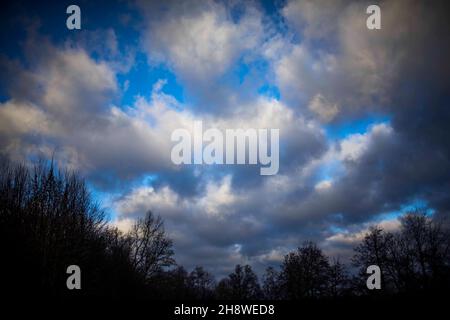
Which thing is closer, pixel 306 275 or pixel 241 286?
pixel 306 275

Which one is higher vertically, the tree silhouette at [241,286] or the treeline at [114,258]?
the treeline at [114,258]

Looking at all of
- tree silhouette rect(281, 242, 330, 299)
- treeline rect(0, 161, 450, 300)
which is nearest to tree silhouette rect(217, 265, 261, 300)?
treeline rect(0, 161, 450, 300)

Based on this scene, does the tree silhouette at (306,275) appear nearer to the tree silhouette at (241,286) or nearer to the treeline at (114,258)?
the treeline at (114,258)

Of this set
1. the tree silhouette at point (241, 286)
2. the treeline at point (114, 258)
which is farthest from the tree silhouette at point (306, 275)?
the tree silhouette at point (241, 286)

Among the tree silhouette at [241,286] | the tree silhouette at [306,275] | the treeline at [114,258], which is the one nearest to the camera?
the treeline at [114,258]

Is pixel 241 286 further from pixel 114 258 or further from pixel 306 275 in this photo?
pixel 114 258

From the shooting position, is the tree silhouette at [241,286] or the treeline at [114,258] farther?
the tree silhouette at [241,286]

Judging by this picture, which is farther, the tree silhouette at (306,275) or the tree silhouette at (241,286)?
the tree silhouette at (241,286)

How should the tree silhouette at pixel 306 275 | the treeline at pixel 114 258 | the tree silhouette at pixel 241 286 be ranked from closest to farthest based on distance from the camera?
the treeline at pixel 114 258, the tree silhouette at pixel 306 275, the tree silhouette at pixel 241 286

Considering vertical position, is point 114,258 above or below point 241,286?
above

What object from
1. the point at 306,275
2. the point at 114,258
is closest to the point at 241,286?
the point at 306,275

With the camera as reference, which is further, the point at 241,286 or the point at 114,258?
the point at 241,286

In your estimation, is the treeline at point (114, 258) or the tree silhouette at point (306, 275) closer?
the treeline at point (114, 258)
